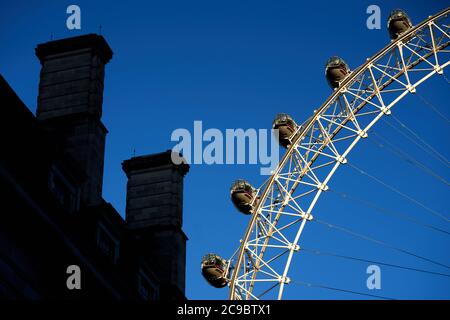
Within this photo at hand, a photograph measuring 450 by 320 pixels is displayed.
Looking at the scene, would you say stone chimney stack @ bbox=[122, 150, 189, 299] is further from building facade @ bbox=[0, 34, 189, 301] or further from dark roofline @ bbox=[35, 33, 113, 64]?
dark roofline @ bbox=[35, 33, 113, 64]

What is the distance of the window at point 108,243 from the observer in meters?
25.6

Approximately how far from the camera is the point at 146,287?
91.9ft

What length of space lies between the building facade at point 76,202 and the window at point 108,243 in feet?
0.09

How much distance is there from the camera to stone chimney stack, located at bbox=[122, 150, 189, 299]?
31.0 meters

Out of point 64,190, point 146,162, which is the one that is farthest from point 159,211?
point 64,190

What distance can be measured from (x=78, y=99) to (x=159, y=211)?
521 centimetres

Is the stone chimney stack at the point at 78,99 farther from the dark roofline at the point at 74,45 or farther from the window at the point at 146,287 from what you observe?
the window at the point at 146,287

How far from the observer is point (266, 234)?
3123 centimetres

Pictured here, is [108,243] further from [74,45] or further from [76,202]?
[74,45]

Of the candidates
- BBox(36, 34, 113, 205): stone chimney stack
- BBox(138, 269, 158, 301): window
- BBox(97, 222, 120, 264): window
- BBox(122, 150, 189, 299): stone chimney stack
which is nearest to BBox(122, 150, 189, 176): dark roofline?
BBox(122, 150, 189, 299): stone chimney stack

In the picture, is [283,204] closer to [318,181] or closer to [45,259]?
[318,181]

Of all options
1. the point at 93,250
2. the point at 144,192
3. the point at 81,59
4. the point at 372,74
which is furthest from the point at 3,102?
the point at 372,74
